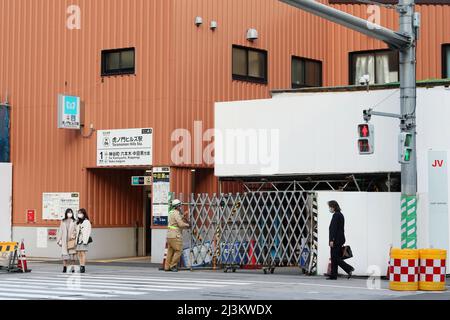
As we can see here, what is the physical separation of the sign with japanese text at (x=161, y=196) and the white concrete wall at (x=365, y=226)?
6859 mm

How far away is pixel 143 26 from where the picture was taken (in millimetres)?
29234

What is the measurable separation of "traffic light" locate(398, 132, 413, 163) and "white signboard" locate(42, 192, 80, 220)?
13.3 meters

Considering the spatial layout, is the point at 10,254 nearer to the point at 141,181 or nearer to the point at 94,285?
the point at 94,285

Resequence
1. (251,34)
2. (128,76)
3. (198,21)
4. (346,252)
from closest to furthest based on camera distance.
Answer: (346,252)
(198,21)
(128,76)
(251,34)

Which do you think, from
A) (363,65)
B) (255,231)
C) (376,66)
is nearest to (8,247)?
(255,231)

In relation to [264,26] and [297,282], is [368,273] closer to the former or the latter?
[297,282]

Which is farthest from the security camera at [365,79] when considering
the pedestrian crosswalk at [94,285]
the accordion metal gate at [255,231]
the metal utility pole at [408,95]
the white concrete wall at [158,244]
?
the pedestrian crosswalk at [94,285]

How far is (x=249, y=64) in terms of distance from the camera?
3153cm

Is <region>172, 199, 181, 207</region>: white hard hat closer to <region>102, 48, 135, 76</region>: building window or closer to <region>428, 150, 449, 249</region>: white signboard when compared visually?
<region>102, 48, 135, 76</region>: building window

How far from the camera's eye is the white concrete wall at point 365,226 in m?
22.5

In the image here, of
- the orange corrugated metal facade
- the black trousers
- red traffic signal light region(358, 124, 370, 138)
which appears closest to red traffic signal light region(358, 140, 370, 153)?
red traffic signal light region(358, 124, 370, 138)

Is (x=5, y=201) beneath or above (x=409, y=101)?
beneath

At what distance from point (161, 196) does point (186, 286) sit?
8.55 m

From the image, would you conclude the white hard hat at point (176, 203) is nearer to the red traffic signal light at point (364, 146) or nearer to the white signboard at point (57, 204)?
the red traffic signal light at point (364, 146)
